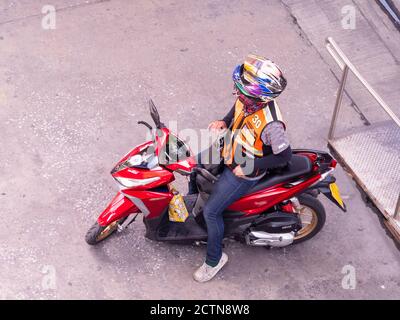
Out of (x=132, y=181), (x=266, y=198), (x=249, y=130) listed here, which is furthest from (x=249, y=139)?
(x=132, y=181)

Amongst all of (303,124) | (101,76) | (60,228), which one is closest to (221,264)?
(60,228)

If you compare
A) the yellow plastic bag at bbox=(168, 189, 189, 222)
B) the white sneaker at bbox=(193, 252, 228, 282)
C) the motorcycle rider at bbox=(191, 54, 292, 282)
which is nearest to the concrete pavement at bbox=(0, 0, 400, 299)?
the white sneaker at bbox=(193, 252, 228, 282)

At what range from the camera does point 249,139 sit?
4.52 m

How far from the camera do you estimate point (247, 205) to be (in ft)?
15.7

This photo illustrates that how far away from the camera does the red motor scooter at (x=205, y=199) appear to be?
4445mm

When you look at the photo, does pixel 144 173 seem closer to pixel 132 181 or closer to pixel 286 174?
pixel 132 181

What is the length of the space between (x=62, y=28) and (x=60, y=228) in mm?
2638

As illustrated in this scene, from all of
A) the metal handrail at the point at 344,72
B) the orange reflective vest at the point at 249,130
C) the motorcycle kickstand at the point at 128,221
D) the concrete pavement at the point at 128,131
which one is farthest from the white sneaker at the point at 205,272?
the metal handrail at the point at 344,72

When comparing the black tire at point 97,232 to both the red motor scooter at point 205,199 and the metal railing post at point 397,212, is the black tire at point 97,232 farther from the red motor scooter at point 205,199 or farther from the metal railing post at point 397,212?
the metal railing post at point 397,212

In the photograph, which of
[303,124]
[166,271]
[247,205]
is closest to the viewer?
[247,205]

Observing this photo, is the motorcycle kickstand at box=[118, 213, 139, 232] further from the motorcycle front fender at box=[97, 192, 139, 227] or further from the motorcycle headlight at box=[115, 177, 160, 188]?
the motorcycle headlight at box=[115, 177, 160, 188]

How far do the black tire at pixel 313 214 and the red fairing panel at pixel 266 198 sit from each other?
0.63 feet

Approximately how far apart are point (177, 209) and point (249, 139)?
84 cm
